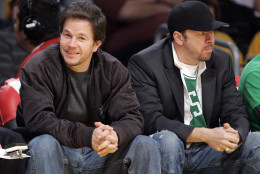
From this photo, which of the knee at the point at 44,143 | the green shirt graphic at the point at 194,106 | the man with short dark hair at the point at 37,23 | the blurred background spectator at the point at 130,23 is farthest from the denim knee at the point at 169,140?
the blurred background spectator at the point at 130,23

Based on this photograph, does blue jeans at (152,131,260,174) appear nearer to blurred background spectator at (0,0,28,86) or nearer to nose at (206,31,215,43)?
nose at (206,31,215,43)

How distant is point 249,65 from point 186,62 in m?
0.45

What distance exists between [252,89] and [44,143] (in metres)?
1.53

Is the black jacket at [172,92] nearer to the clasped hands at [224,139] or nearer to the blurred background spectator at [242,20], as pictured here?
the clasped hands at [224,139]

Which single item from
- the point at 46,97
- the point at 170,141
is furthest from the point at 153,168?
the point at 46,97

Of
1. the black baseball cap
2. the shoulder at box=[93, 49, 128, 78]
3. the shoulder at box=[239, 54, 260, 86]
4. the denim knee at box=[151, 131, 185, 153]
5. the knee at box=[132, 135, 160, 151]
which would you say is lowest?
the denim knee at box=[151, 131, 185, 153]

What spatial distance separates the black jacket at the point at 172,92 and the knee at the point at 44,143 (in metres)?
0.76

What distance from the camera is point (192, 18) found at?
3750 millimetres

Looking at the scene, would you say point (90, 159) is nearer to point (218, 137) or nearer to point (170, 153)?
point (170, 153)

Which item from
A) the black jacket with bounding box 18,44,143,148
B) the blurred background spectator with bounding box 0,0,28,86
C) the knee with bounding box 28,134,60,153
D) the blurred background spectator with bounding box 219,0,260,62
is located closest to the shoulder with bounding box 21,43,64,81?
the black jacket with bounding box 18,44,143,148

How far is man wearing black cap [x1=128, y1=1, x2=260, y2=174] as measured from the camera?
137 inches

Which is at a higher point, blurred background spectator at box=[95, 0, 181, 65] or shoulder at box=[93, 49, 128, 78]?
shoulder at box=[93, 49, 128, 78]

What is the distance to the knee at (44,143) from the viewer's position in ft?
9.87

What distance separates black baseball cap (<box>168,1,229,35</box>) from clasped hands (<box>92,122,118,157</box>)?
1037mm
